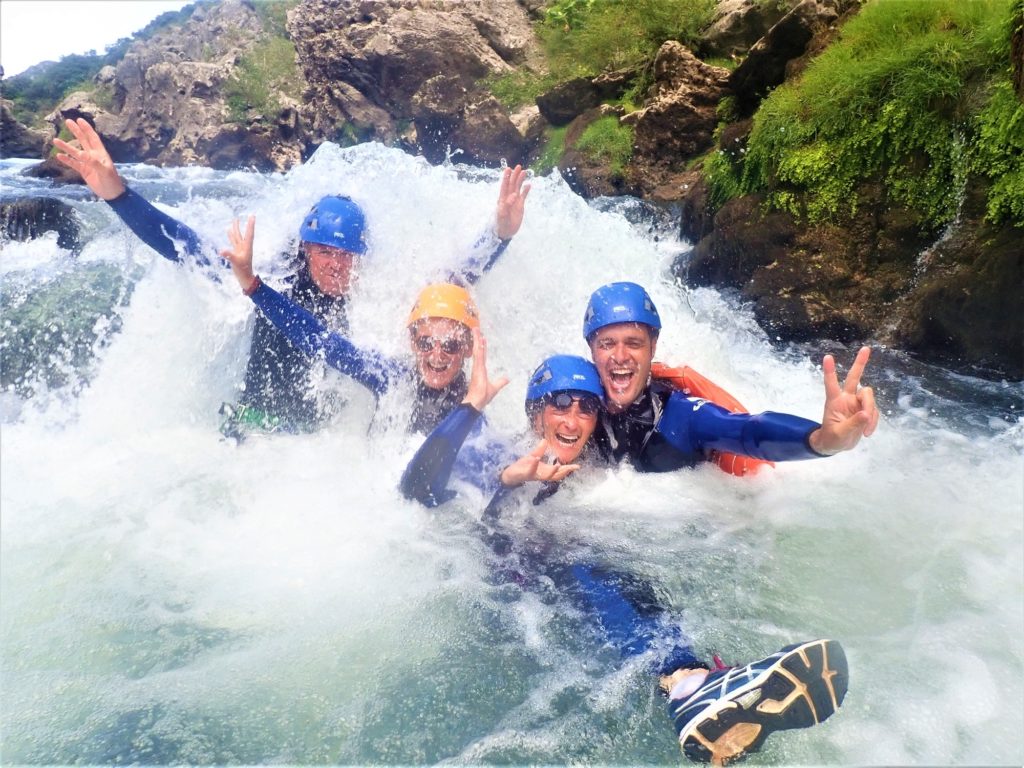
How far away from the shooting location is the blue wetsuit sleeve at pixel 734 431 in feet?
8.11

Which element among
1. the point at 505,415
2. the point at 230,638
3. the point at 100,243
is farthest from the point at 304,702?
the point at 100,243

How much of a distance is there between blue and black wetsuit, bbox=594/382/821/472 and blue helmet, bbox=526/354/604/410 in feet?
0.73

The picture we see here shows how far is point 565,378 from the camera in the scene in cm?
306

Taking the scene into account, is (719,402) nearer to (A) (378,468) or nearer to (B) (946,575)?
(B) (946,575)

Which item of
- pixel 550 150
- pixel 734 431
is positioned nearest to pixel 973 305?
pixel 734 431

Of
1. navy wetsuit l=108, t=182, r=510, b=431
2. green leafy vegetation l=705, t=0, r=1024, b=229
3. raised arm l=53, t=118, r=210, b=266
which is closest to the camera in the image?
raised arm l=53, t=118, r=210, b=266

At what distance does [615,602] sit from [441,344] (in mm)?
1535

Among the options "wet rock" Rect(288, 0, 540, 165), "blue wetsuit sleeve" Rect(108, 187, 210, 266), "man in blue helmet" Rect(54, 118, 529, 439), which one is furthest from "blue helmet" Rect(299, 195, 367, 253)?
"wet rock" Rect(288, 0, 540, 165)

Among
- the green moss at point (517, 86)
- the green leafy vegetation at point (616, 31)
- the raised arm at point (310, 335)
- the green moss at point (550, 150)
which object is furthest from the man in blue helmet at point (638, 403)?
the green moss at point (517, 86)

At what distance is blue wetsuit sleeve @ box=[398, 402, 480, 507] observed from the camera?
9.62 ft

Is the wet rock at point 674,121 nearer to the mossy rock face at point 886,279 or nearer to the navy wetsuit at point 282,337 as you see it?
the mossy rock face at point 886,279

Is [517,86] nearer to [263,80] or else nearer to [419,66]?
[419,66]

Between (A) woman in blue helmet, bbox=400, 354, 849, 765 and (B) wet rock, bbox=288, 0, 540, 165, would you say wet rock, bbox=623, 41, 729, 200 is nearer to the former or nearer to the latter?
→ (B) wet rock, bbox=288, 0, 540, 165

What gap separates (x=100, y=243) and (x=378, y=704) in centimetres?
770
